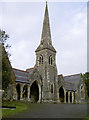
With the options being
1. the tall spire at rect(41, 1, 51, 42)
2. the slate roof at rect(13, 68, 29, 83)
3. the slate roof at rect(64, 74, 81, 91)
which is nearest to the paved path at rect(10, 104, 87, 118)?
the slate roof at rect(13, 68, 29, 83)

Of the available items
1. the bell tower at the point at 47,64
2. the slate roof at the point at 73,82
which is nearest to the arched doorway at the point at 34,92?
the bell tower at the point at 47,64

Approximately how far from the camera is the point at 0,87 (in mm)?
15070

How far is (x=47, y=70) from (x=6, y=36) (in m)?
23.0

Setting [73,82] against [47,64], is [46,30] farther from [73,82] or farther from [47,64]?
[73,82]

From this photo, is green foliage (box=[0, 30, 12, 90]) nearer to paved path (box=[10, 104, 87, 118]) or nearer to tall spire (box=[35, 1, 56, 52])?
paved path (box=[10, 104, 87, 118])

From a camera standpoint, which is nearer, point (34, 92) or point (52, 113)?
point (52, 113)

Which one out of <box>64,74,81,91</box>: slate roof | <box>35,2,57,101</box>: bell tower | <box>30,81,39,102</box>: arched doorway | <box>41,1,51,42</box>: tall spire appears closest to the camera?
<box>30,81,39,102</box>: arched doorway

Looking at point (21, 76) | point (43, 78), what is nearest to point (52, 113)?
point (21, 76)

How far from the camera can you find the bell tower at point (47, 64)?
122 feet

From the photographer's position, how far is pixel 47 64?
3897 cm

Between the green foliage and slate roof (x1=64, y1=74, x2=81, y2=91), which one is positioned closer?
the green foliage

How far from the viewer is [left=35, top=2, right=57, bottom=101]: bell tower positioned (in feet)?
122

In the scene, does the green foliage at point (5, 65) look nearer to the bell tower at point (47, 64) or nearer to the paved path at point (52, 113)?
the paved path at point (52, 113)

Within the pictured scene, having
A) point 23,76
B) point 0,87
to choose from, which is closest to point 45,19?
point 23,76
